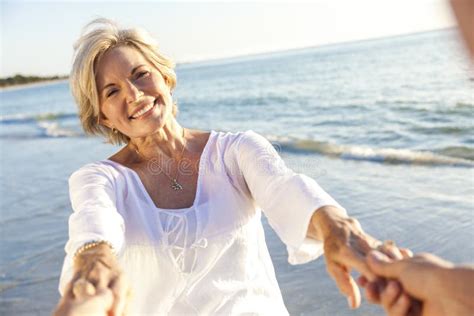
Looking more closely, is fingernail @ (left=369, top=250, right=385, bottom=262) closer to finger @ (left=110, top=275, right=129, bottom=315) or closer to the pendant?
finger @ (left=110, top=275, right=129, bottom=315)

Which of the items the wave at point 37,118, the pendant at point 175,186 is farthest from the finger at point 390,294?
the wave at point 37,118

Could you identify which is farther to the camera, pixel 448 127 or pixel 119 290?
pixel 448 127

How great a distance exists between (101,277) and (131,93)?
97 cm

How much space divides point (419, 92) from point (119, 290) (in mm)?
11073

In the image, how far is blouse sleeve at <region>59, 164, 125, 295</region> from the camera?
171cm

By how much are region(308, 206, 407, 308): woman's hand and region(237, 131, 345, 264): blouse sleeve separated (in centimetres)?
6

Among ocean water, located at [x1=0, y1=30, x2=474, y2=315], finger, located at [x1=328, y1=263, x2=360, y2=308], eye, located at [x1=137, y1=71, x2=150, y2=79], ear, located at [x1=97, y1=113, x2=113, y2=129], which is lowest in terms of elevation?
→ ocean water, located at [x1=0, y1=30, x2=474, y2=315]

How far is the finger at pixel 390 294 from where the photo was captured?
142 centimetres

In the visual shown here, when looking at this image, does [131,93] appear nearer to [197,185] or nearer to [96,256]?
[197,185]

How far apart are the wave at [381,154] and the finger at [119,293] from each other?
5310mm

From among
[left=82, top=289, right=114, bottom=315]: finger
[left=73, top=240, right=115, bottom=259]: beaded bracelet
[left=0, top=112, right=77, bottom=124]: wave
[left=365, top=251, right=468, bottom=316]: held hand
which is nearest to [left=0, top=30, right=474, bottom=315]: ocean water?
[left=365, top=251, right=468, bottom=316]: held hand

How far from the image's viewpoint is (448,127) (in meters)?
8.08

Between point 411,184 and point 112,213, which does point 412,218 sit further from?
point 112,213

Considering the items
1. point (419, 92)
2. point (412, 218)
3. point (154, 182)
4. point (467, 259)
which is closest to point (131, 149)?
point (154, 182)
